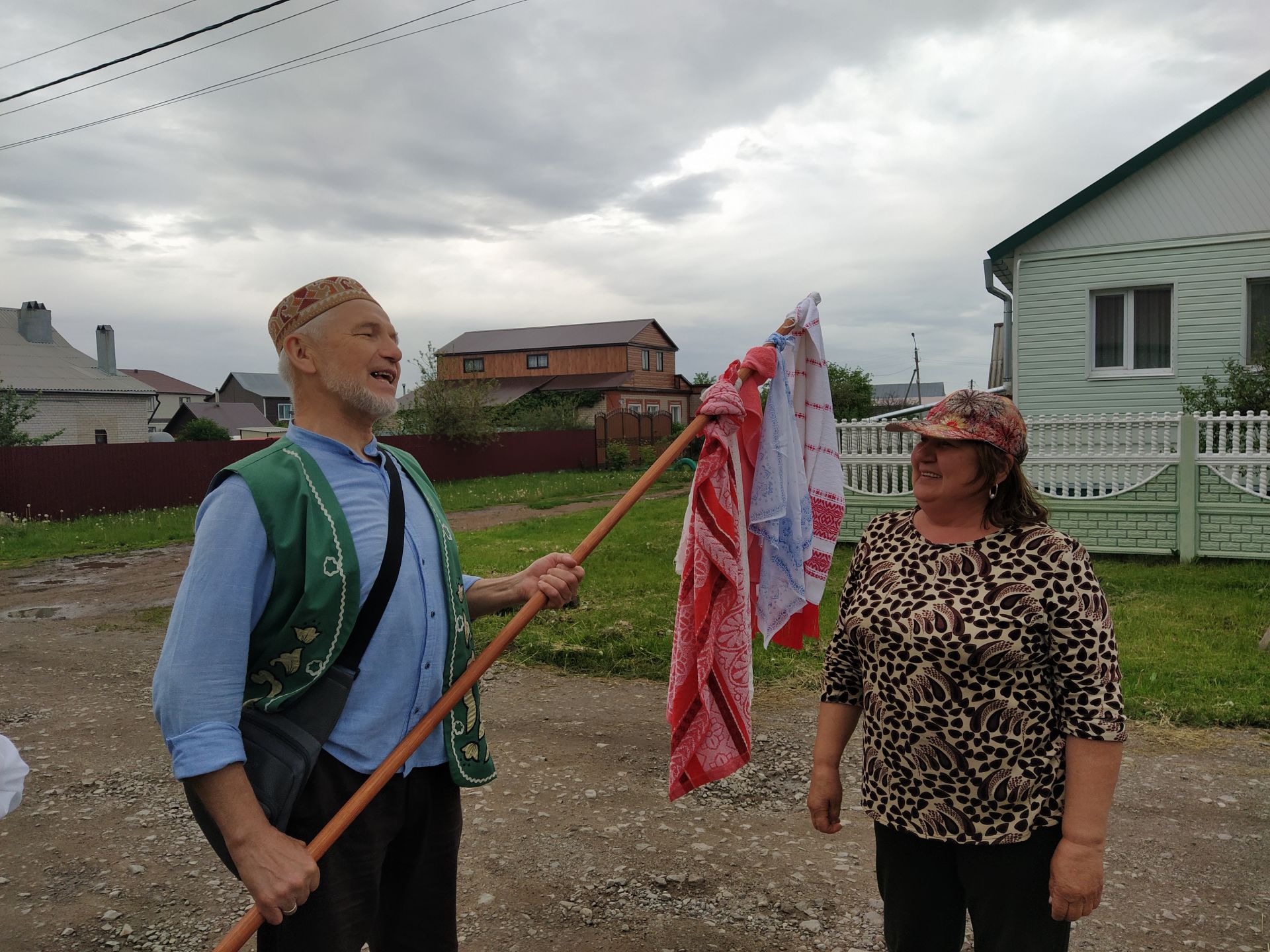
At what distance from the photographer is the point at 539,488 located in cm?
2322

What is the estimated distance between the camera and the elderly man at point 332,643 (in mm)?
1745

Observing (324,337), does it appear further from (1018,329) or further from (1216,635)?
(1018,329)

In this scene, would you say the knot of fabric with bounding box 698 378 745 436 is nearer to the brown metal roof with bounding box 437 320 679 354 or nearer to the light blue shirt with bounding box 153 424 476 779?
the light blue shirt with bounding box 153 424 476 779

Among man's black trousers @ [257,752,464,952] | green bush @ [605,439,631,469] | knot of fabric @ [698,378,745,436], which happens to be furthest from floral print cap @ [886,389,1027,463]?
green bush @ [605,439,631,469]

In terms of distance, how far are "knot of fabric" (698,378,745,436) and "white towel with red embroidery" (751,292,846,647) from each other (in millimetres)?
211

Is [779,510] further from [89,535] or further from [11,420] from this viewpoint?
[11,420]

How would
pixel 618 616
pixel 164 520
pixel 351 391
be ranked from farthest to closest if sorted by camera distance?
pixel 164 520 < pixel 618 616 < pixel 351 391

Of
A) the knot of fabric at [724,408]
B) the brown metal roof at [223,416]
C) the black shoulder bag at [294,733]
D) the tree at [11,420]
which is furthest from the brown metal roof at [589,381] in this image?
the black shoulder bag at [294,733]

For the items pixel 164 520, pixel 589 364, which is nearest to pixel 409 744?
pixel 164 520

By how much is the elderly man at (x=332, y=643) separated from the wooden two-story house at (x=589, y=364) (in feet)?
128

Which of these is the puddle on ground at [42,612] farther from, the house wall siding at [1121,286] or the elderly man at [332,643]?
the house wall siding at [1121,286]

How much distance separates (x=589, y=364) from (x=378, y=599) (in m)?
43.8

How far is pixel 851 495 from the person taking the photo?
10688mm

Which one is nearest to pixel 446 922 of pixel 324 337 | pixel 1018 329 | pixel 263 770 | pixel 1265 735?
pixel 263 770
